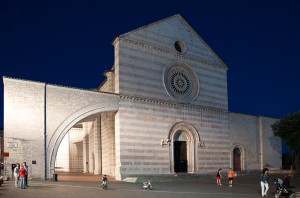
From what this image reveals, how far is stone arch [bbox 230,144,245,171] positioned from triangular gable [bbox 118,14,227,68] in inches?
303

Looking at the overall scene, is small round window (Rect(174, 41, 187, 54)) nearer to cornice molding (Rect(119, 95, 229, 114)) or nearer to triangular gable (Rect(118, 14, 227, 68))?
triangular gable (Rect(118, 14, 227, 68))

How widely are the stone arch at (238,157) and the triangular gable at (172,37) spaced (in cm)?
768

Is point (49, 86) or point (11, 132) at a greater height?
point (49, 86)

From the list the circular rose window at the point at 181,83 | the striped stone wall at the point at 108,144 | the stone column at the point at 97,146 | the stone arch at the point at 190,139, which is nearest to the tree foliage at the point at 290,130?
the stone arch at the point at 190,139

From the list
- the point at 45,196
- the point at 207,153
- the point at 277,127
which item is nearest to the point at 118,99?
the point at 207,153

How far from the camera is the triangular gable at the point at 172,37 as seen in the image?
89.3ft

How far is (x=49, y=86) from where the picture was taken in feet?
73.8

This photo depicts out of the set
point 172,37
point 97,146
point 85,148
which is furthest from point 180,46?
point 85,148

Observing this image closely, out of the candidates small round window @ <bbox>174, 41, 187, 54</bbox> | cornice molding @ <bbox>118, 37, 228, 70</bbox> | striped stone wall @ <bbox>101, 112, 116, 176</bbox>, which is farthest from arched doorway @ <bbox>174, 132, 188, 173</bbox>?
small round window @ <bbox>174, 41, 187, 54</bbox>

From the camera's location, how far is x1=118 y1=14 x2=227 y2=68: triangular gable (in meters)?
27.2

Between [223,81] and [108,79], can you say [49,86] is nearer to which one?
[108,79]

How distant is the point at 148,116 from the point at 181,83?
15.4ft

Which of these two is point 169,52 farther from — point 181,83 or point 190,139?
point 190,139

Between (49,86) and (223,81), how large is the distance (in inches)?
643
